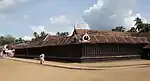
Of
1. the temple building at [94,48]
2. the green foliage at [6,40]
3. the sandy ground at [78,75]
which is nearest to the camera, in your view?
the sandy ground at [78,75]

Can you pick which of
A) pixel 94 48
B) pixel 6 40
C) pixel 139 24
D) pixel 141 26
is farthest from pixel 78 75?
pixel 6 40

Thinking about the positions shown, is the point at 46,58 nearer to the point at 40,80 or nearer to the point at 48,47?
the point at 48,47

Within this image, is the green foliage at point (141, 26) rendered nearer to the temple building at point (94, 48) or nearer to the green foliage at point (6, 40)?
the temple building at point (94, 48)

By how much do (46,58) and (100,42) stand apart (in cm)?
1366

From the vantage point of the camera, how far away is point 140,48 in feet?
148

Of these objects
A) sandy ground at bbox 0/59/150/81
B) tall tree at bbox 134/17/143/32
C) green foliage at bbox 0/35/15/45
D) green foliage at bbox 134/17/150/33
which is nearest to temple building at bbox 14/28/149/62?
sandy ground at bbox 0/59/150/81

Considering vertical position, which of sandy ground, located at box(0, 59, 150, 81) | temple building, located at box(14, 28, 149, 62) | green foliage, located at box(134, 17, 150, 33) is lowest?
sandy ground, located at box(0, 59, 150, 81)

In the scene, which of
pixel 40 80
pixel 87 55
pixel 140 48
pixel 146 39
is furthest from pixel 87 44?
pixel 40 80

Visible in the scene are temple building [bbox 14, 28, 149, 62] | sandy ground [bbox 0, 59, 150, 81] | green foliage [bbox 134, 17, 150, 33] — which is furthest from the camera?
green foliage [bbox 134, 17, 150, 33]

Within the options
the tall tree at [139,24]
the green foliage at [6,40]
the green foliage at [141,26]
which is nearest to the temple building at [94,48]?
the green foliage at [141,26]

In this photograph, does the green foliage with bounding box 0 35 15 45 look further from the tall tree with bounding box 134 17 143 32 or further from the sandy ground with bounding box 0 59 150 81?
the sandy ground with bounding box 0 59 150 81

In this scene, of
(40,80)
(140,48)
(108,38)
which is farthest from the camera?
(140,48)

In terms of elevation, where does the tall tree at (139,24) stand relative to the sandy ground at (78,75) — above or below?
above

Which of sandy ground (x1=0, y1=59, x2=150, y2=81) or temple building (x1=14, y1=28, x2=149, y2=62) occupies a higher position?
temple building (x1=14, y1=28, x2=149, y2=62)
